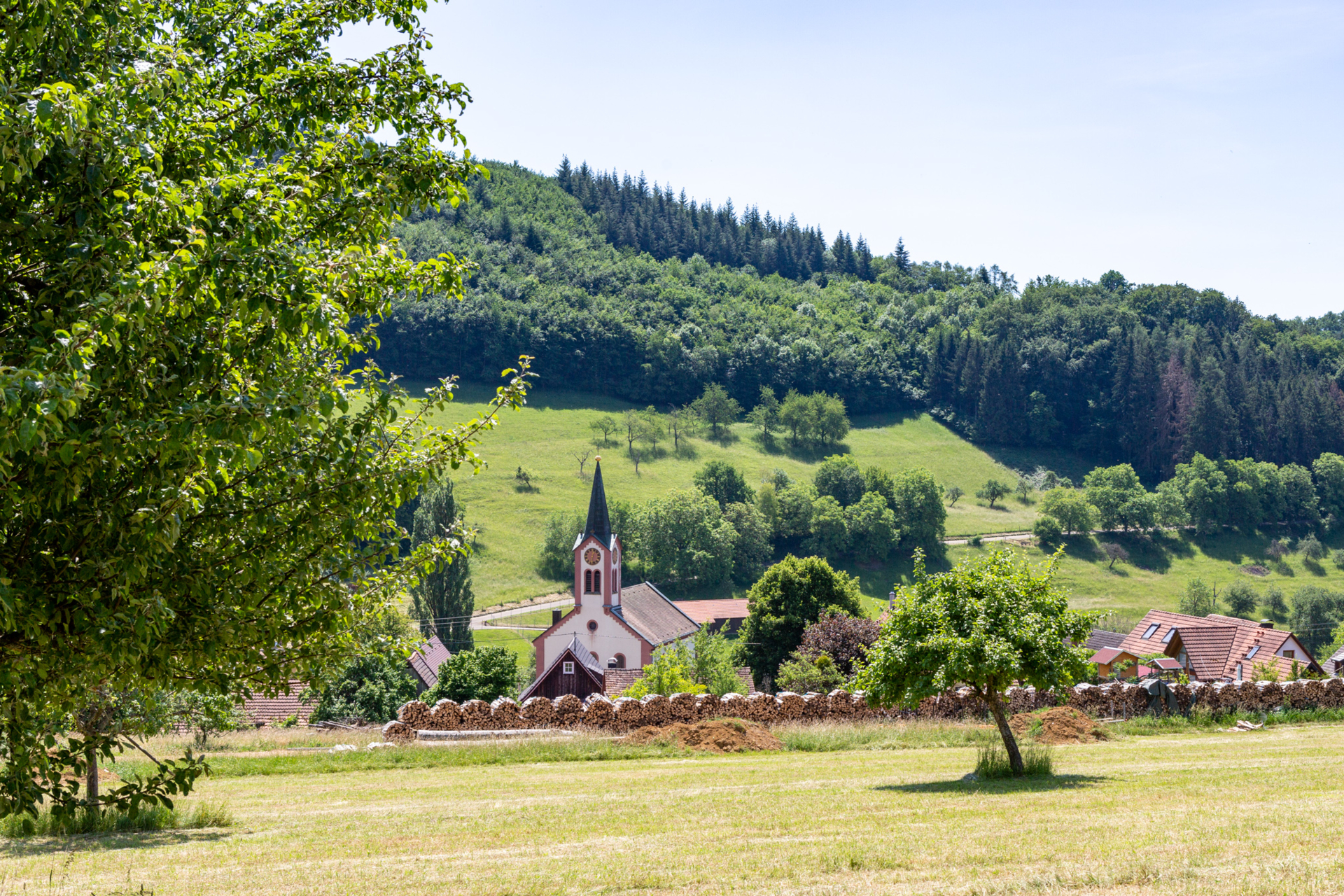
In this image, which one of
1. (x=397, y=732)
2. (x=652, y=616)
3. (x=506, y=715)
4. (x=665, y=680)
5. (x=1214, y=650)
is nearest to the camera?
(x=397, y=732)

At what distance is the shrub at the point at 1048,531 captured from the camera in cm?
12721

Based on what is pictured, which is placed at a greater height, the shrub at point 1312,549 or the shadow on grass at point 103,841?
the shadow on grass at point 103,841

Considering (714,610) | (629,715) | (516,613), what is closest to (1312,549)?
(714,610)

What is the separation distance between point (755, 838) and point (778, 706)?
2181cm

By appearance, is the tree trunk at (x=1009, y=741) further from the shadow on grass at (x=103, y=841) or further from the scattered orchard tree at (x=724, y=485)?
the scattered orchard tree at (x=724, y=485)

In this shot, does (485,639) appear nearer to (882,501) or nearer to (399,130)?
(882,501)

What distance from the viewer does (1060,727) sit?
1124 inches

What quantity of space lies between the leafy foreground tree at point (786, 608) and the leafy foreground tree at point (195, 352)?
4764 centimetres

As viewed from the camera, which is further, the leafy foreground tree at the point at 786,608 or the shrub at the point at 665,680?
the leafy foreground tree at the point at 786,608

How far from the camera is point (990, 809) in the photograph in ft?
45.9

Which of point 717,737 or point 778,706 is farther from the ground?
point 717,737

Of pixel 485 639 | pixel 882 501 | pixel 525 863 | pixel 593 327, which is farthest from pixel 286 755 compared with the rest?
pixel 593 327

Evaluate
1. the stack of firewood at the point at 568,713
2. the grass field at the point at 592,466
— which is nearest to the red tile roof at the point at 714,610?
the grass field at the point at 592,466

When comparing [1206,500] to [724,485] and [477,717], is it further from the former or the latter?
[477,717]
